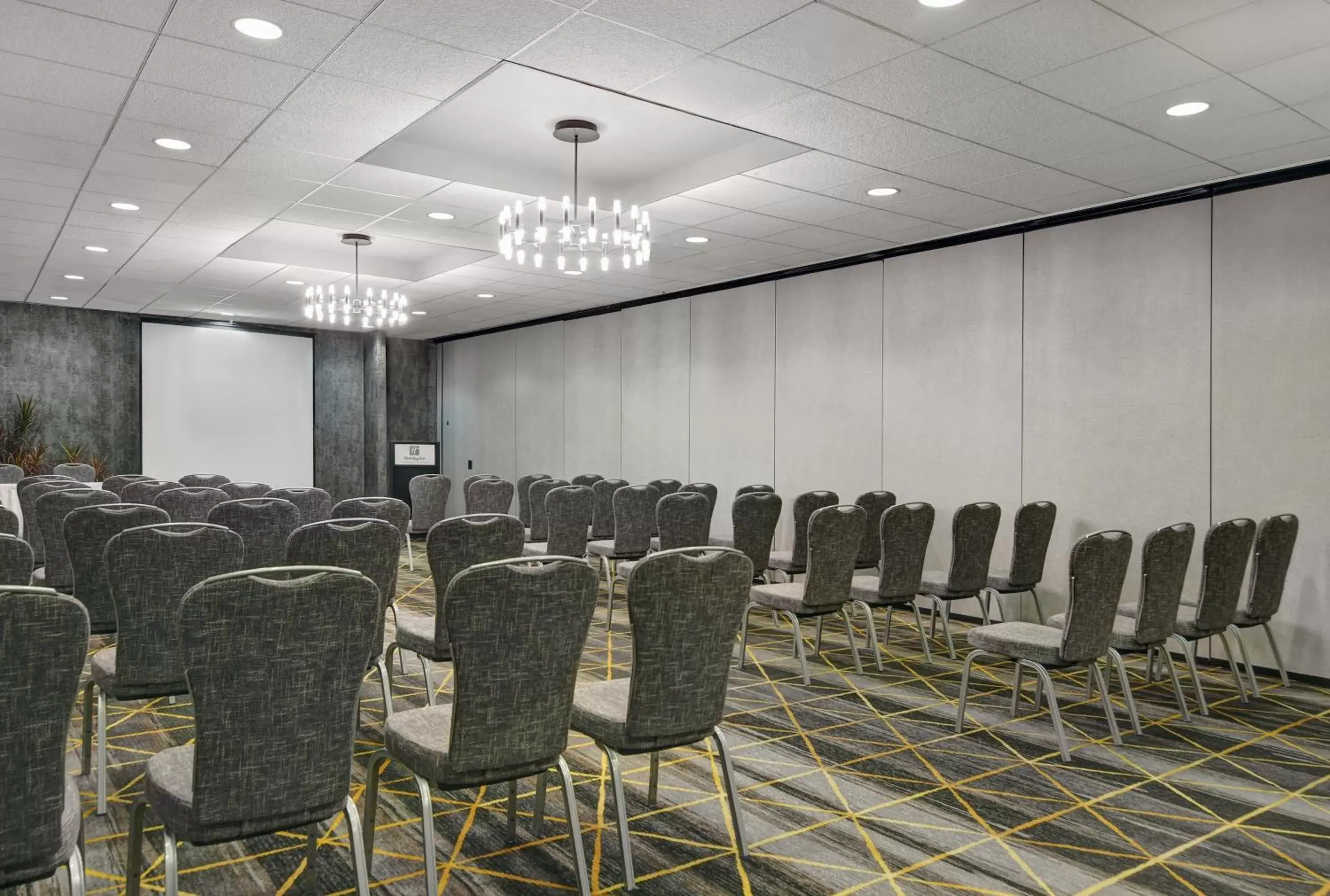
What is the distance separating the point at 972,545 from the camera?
6.04 m

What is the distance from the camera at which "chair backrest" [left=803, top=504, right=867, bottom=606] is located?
5.37 meters

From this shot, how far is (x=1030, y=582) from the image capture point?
629cm

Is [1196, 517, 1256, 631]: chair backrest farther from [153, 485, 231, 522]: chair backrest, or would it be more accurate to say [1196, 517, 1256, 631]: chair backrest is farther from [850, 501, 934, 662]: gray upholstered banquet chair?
[153, 485, 231, 522]: chair backrest

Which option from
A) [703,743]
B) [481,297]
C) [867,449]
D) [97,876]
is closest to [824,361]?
[867,449]

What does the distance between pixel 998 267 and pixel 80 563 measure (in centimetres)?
703

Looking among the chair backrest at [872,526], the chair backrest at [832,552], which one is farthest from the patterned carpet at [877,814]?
the chair backrest at [872,526]

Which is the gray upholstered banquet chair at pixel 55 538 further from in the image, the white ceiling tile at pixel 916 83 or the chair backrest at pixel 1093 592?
the chair backrest at pixel 1093 592

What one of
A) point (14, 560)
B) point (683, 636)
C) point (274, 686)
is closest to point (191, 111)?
point (14, 560)

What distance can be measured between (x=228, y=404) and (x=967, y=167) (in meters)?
12.3

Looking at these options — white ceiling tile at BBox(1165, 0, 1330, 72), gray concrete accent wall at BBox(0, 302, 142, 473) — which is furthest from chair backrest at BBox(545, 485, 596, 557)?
gray concrete accent wall at BBox(0, 302, 142, 473)

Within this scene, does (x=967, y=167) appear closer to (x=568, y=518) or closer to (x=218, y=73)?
(x=568, y=518)

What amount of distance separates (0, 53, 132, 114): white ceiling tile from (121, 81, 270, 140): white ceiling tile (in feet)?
0.30

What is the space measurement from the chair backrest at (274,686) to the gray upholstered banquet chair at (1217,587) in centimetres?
430

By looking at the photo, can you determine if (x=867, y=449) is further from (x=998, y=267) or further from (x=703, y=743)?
(x=703, y=743)
